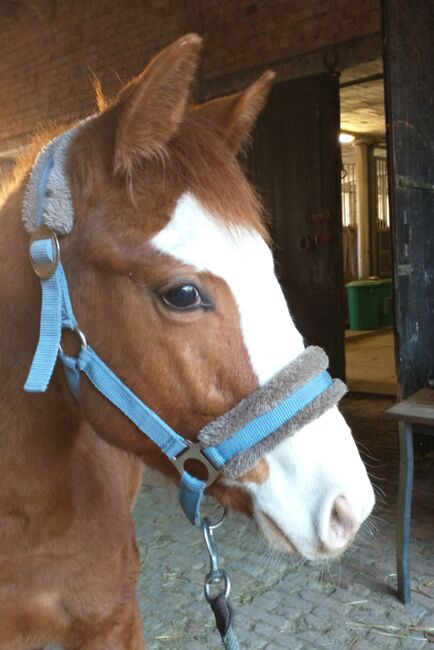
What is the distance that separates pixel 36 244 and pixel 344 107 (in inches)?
354

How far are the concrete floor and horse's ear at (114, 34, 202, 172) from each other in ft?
18.9

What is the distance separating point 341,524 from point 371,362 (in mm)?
7489

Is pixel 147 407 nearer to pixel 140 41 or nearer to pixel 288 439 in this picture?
pixel 288 439

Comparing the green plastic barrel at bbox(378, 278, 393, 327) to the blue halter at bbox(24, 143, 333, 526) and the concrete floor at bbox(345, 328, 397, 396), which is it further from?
the blue halter at bbox(24, 143, 333, 526)

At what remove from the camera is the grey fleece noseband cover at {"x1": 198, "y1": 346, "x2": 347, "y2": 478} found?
106cm

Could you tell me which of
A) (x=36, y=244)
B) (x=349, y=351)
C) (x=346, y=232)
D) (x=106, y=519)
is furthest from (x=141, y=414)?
(x=346, y=232)

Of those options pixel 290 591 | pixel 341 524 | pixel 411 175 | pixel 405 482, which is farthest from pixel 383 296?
pixel 341 524

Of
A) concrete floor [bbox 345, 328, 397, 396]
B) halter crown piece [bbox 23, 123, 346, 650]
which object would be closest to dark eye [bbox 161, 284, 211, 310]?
halter crown piece [bbox 23, 123, 346, 650]

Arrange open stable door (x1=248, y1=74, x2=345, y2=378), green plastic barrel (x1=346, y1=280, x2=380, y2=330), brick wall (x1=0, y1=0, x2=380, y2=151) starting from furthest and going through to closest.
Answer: green plastic barrel (x1=346, y1=280, x2=380, y2=330), open stable door (x1=248, y1=74, x2=345, y2=378), brick wall (x1=0, y1=0, x2=380, y2=151)

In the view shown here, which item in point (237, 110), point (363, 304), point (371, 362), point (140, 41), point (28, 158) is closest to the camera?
point (237, 110)

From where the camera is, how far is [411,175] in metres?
3.71

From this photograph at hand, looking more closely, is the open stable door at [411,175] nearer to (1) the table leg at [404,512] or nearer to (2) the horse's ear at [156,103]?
(1) the table leg at [404,512]

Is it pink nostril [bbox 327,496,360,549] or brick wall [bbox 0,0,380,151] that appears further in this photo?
brick wall [bbox 0,0,380,151]

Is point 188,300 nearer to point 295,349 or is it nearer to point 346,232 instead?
point 295,349
